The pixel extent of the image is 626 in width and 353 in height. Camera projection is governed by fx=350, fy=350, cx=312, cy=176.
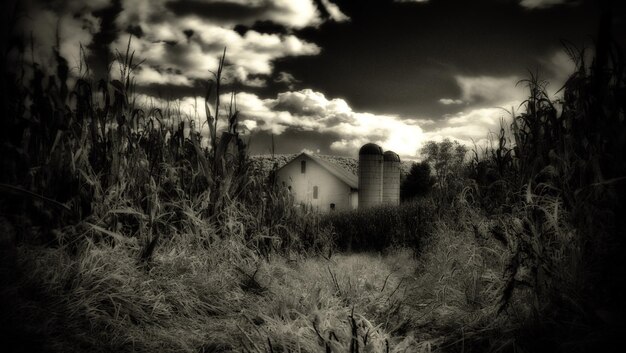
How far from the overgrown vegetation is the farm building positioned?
25.0ft

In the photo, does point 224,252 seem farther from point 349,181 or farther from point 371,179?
point 349,181

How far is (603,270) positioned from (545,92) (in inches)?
87.9

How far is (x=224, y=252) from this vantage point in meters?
3.39

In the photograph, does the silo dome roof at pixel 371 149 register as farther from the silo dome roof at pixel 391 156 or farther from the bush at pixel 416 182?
the bush at pixel 416 182

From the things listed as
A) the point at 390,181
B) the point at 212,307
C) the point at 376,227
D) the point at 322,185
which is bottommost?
the point at 376,227

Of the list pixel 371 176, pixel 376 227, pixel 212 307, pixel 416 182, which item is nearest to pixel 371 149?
pixel 371 176

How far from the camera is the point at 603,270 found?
180 cm

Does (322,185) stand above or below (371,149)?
below

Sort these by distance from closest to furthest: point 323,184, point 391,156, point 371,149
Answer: point 371,149, point 391,156, point 323,184

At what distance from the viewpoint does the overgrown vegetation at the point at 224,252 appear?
6.21 ft

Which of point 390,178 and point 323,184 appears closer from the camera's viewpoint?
point 390,178

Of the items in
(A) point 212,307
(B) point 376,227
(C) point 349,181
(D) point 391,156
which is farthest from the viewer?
(C) point 349,181

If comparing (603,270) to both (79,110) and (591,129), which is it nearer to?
(591,129)

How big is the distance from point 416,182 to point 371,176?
1031 centimetres
